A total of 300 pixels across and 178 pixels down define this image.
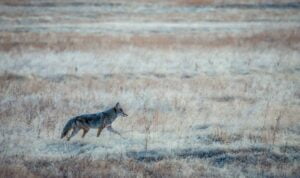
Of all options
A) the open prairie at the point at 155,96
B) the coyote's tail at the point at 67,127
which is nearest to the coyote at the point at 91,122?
the coyote's tail at the point at 67,127

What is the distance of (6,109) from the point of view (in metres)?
12.9

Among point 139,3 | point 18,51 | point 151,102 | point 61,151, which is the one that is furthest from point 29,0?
point 61,151

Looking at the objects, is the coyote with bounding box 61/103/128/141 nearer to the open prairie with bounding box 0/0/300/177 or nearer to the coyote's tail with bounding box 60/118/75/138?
the coyote's tail with bounding box 60/118/75/138

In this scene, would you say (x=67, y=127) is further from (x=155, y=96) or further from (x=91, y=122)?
(x=155, y=96)

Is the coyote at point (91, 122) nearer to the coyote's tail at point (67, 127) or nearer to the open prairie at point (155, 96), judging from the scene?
the coyote's tail at point (67, 127)

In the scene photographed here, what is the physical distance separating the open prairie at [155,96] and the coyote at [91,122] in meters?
0.28

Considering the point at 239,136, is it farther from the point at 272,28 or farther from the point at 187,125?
the point at 272,28

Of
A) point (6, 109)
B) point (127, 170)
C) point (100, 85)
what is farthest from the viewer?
point (100, 85)

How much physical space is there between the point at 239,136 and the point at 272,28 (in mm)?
18258

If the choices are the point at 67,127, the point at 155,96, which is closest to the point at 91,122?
the point at 67,127

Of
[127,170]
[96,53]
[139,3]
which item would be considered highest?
[139,3]

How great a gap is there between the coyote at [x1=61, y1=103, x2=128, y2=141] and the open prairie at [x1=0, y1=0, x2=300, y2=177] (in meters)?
0.28

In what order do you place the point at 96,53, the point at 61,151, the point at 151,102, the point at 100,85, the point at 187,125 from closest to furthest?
the point at 61,151, the point at 187,125, the point at 151,102, the point at 100,85, the point at 96,53

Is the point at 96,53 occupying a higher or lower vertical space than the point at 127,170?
higher
